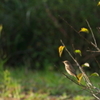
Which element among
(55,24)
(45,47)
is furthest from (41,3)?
(45,47)

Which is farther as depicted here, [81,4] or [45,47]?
[45,47]

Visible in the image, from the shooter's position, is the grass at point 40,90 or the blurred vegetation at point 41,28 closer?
the grass at point 40,90

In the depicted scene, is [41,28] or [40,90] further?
[41,28]

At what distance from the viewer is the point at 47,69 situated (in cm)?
973

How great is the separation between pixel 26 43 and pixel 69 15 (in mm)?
1825

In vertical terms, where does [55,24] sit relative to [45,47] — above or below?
above

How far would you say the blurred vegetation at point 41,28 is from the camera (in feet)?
31.4

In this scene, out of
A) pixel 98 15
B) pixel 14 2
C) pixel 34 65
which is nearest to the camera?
pixel 98 15

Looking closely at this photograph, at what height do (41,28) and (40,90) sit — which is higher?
(40,90)


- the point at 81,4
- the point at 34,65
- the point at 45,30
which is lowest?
the point at 34,65

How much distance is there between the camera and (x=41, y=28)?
408 inches

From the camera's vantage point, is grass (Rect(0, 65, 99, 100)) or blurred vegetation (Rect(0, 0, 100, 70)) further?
blurred vegetation (Rect(0, 0, 100, 70))

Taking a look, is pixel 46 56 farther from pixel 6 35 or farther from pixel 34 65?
pixel 6 35

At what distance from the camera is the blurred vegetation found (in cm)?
956
